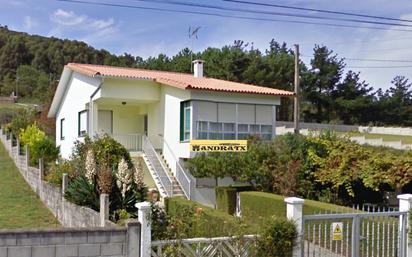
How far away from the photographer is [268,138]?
869 inches

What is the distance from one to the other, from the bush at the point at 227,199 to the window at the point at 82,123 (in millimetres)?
9611

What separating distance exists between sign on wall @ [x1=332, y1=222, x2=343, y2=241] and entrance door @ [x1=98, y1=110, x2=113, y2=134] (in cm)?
1752

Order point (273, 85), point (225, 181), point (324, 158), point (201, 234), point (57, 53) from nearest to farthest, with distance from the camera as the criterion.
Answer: point (201, 234)
point (324, 158)
point (225, 181)
point (273, 85)
point (57, 53)

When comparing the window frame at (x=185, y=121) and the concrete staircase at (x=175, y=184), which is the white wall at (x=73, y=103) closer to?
the window frame at (x=185, y=121)

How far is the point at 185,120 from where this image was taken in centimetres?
2056

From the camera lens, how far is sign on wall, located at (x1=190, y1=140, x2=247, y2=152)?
64.5 feet

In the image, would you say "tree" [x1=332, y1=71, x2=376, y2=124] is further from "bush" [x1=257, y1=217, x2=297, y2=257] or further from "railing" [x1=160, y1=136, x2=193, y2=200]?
"bush" [x1=257, y1=217, x2=297, y2=257]

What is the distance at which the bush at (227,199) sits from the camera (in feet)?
57.6

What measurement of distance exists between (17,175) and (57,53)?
61717 mm

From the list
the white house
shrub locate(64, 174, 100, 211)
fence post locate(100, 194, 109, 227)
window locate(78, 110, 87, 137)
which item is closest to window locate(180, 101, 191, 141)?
the white house

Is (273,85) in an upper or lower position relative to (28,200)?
upper

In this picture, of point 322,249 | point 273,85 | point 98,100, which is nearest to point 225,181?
point 98,100

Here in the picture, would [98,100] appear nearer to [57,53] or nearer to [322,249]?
[322,249]

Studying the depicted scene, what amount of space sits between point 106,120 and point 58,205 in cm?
1083
